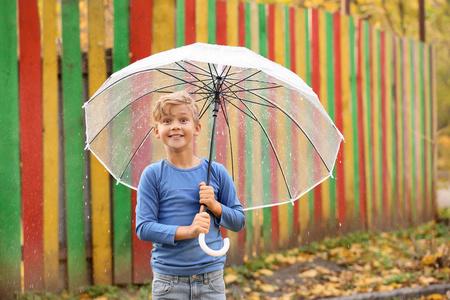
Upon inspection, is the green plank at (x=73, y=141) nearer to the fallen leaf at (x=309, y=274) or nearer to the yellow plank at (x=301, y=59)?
the fallen leaf at (x=309, y=274)

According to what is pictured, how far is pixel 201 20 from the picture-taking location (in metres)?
4.95

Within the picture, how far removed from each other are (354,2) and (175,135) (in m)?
10.5

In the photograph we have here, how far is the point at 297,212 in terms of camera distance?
5.77 meters

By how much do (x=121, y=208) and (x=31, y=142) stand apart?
0.90 m

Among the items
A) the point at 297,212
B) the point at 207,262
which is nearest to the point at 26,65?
the point at 207,262

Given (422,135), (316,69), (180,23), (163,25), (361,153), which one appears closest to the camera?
(163,25)

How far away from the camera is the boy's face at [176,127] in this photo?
246 centimetres

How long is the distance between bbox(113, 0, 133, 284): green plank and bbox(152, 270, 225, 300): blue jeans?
207 cm

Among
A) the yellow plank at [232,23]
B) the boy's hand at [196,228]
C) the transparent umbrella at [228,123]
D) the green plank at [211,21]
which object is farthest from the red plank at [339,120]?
the boy's hand at [196,228]

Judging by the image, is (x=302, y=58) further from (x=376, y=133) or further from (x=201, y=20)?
(x=376, y=133)

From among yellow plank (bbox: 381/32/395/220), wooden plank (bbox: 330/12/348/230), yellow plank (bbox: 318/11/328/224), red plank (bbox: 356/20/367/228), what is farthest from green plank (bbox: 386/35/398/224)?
yellow plank (bbox: 318/11/328/224)

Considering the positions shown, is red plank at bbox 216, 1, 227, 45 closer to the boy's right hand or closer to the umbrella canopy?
the umbrella canopy

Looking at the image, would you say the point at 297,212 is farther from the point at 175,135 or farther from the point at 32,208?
the point at 175,135

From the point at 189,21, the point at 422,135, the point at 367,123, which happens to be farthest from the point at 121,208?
the point at 422,135
